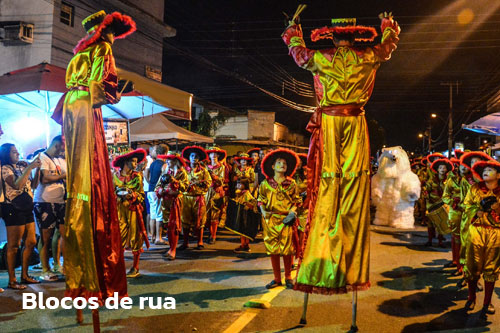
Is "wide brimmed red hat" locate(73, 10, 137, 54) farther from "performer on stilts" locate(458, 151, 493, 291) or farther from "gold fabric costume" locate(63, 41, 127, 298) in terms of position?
"performer on stilts" locate(458, 151, 493, 291)

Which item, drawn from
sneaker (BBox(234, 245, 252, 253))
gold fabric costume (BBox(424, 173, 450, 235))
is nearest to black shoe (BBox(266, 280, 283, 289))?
sneaker (BBox(234, 245, 252, 253))


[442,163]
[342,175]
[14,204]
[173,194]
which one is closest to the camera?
[342,175]

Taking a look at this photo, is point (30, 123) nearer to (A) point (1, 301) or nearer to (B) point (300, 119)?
(A) point (1, 301)

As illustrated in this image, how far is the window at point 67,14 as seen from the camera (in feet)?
53.5

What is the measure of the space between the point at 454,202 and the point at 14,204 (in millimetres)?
7445

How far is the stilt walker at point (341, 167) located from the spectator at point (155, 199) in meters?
6.81

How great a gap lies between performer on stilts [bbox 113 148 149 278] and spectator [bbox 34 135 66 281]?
3.03 ft

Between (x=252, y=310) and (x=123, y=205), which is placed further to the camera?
(x=123, y=205)

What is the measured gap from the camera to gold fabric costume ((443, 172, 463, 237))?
25.0 ft

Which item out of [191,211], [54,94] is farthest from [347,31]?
[191,211]

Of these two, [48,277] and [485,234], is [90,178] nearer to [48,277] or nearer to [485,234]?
[48,277]

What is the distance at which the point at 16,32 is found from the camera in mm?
15477

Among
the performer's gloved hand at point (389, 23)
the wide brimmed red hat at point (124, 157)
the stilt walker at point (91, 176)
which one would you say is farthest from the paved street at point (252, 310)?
the performer's gloved hand at point (389, 23)

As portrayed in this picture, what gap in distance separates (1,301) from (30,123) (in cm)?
512
